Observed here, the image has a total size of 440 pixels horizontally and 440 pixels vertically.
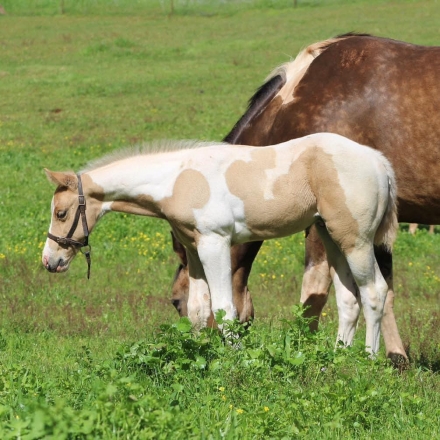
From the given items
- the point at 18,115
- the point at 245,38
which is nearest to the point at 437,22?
the point at 245,38

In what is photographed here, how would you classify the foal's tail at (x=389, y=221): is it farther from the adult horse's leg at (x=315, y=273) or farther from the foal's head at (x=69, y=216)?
the foal's head at (x=69, y=216)

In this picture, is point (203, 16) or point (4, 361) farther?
point (203, 16)

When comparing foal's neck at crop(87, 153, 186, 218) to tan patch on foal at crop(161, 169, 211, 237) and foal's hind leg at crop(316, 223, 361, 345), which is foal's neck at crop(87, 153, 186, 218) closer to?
tan patch on foal at crop(161, 169, 211, 237)

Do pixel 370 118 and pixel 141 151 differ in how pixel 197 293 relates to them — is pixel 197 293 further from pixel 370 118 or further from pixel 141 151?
pixel 370 118

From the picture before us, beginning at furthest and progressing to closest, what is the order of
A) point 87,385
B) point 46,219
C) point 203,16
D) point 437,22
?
point 203,16, point 437,22, point 46,219, point 87,385

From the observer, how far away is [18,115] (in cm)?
2209

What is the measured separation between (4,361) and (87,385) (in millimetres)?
1370

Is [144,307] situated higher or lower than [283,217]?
lower

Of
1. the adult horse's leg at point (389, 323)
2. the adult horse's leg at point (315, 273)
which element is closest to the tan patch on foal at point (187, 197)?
the adult horse's leg at point (315, 273)

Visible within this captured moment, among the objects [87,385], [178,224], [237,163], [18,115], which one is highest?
[237,163]

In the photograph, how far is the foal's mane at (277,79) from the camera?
721cm

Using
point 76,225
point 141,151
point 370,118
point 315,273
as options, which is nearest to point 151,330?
point 315,273

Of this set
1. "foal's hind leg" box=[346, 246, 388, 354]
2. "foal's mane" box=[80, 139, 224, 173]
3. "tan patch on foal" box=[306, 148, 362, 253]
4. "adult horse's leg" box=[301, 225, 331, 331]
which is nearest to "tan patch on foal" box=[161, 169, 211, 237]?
"foal's mane" box=[80, 139, 224, 173]

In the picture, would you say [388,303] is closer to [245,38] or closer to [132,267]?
[132,267]
